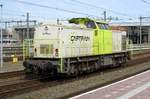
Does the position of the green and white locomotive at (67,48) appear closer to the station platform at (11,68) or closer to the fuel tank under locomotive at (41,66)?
the fuel tank under locomotive at (41,66)

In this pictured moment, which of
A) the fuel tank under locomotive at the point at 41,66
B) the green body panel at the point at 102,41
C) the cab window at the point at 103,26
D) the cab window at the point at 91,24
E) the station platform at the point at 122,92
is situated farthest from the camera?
the cab window at the point at 103,26

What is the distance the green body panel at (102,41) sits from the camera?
24.6 metres

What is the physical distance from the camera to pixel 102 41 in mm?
25500

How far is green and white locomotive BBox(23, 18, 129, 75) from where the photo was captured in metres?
20.4

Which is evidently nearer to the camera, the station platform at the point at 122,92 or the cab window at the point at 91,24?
the station platform at the point at 122,92

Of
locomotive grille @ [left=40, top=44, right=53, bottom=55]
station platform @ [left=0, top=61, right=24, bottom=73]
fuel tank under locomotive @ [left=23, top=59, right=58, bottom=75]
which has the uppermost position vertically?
locomotive grille @ [left=40, top=44, right=53, bottom=55]

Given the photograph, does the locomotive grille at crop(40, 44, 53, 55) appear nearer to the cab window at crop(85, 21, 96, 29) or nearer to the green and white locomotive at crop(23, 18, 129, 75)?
the green and white locomotive at crop(23, 18, 129, 75)

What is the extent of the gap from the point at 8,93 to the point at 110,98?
16.4 feet

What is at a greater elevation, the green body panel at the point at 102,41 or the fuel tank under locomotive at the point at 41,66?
the green body panel at the point at 102,41

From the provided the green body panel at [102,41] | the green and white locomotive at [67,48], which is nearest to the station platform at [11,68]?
the green and white locomotive at [67,48]

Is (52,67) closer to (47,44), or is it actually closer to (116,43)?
(47,44)

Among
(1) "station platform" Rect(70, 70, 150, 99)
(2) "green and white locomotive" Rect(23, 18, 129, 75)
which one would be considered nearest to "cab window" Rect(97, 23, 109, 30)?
(2) "green and white locomotive" Rect(23, 18, 129, 75)

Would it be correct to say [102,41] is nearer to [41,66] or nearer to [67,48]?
A: [67,48]

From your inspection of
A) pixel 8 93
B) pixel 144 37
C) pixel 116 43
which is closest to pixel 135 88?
pixel 8 93
